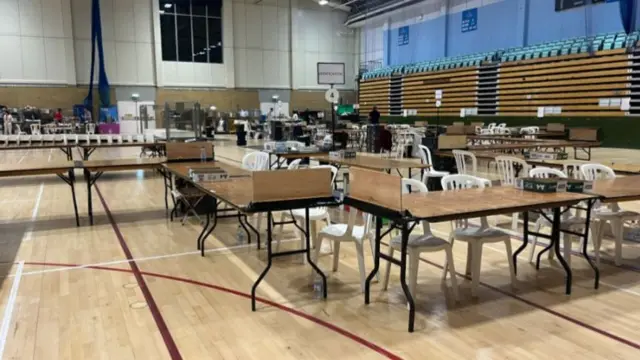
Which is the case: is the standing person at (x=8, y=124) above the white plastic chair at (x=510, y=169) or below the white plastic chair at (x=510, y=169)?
above

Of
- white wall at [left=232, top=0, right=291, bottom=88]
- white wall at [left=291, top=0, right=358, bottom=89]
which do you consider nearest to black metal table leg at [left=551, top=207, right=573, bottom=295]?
white wall at [left=232, top=0, right=291, bottom=88]

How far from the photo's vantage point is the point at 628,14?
13.4 metres

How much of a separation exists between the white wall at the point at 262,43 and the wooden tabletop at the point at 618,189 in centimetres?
2334

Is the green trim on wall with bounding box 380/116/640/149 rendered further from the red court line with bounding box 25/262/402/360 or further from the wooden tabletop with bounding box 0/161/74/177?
the wooden tabletop with bounding box 0/161/74/177

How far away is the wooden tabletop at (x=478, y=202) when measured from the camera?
3.03 meters

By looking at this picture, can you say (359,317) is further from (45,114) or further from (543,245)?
(45,114)

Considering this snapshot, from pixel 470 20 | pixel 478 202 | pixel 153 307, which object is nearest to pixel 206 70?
pixel 470 20

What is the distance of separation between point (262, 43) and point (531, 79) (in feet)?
48.8

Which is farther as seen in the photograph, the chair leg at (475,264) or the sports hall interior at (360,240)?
the chair leg at (475,264)

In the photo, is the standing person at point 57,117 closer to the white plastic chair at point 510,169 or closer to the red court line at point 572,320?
the white plastic chair at point 510,169

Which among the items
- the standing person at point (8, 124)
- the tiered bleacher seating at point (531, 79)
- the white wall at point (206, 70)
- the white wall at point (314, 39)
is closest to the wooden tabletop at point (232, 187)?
the tiered bleacher seating at point (531, 79)

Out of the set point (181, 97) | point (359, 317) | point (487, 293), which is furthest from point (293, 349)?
point (181, 97)

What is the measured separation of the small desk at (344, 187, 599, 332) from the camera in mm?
2967

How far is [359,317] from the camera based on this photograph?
3.27 m
